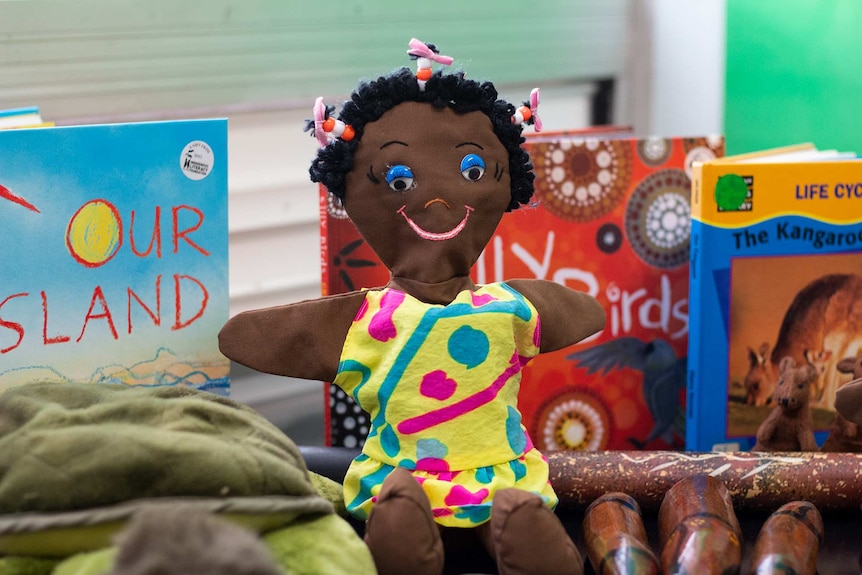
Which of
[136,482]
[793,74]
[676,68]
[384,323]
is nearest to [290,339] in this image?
[384,323]

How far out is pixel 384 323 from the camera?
2.13 feet

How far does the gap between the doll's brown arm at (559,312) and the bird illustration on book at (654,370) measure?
0.26m

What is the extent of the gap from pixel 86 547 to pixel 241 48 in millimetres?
745

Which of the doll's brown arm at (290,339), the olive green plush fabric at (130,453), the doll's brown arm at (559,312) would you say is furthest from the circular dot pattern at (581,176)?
the olive green plush fabric at (130,453)

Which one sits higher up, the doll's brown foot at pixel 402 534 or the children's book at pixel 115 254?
the children's book at pixel 115 254

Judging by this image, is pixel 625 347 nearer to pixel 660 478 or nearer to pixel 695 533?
pixel 660 478

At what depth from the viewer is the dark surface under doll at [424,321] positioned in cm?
65

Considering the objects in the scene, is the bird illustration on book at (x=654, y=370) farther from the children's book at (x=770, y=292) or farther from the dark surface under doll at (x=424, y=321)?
the dark surface under doll at (x=424, y=321)

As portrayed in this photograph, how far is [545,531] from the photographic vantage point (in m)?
0.57

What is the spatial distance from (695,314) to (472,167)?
33cm

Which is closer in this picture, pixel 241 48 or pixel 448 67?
pixel 448 67

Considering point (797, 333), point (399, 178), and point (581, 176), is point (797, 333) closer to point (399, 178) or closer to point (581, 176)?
point (581, 176)

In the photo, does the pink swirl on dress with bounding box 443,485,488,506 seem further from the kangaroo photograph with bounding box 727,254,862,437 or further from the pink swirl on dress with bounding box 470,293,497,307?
the kangaroo photograph with bounding box 727,254,862,437

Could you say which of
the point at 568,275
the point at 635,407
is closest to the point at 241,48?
the point at 568,275
